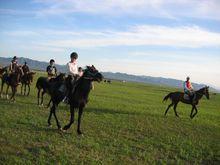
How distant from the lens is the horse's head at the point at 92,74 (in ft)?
44.6

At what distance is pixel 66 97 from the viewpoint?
14.9 m

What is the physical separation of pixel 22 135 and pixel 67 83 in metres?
2.99

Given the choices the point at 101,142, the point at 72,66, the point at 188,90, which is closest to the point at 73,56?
the point at 72,66

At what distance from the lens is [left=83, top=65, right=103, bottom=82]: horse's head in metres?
13.6

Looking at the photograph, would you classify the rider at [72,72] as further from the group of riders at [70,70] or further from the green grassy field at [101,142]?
the green grassy field at [101,142]

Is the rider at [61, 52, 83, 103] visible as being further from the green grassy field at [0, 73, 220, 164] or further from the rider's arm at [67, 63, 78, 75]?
the green grassy field at [0, 73, 220, 164]

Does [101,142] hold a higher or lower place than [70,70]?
lower

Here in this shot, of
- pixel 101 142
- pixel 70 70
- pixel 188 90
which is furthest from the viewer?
pixel 188 90

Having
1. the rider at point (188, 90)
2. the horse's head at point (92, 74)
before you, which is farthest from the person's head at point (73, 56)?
the rider at point (188, 90)

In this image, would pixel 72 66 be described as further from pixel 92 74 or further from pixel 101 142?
pixel 101 142

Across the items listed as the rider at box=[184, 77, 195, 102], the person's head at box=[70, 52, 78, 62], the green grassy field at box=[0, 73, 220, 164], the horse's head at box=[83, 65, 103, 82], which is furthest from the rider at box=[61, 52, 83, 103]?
the rider at box=[184, 77, 195, 102]

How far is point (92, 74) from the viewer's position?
45.1 ft

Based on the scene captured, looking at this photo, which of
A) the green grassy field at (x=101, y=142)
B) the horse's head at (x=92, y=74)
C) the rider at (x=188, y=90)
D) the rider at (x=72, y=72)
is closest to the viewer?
the green grassy field at (x=101, y=142)

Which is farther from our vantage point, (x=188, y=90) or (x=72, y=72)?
(x=188, y=90)
